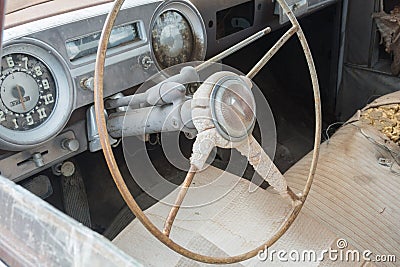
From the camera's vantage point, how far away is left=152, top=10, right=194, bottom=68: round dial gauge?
4.61 feet

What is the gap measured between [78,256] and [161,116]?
52cm

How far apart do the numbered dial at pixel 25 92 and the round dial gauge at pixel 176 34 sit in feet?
1.07

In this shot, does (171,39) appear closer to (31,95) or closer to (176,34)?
(176,34)

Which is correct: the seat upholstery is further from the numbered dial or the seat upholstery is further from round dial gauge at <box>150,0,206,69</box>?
the numbered dial

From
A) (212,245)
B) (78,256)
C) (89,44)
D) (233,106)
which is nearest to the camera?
(78,256)

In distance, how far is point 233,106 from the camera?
2.77ft

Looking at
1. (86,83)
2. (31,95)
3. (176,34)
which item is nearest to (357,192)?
(176,34)

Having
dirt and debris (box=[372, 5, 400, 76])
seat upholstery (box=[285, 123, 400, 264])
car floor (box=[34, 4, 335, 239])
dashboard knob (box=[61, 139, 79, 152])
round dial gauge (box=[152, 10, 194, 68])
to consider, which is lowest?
car floor (box=[34, 4, 335, 239])

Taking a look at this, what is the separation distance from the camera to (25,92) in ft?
3.75

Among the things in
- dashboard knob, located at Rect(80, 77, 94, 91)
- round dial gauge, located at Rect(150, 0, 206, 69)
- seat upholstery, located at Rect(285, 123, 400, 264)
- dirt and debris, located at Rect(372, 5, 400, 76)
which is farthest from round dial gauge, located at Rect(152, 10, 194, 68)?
dirt and debris, located at Rect(372, 5, 400, 76)

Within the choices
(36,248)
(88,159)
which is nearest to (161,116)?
(36,248)

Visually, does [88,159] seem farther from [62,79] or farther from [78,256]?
[78,256]

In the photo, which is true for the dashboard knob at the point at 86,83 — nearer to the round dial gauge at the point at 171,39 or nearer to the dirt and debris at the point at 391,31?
the round dial gauge at the point at 171,39

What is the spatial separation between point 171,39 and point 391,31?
1120 millimetres
